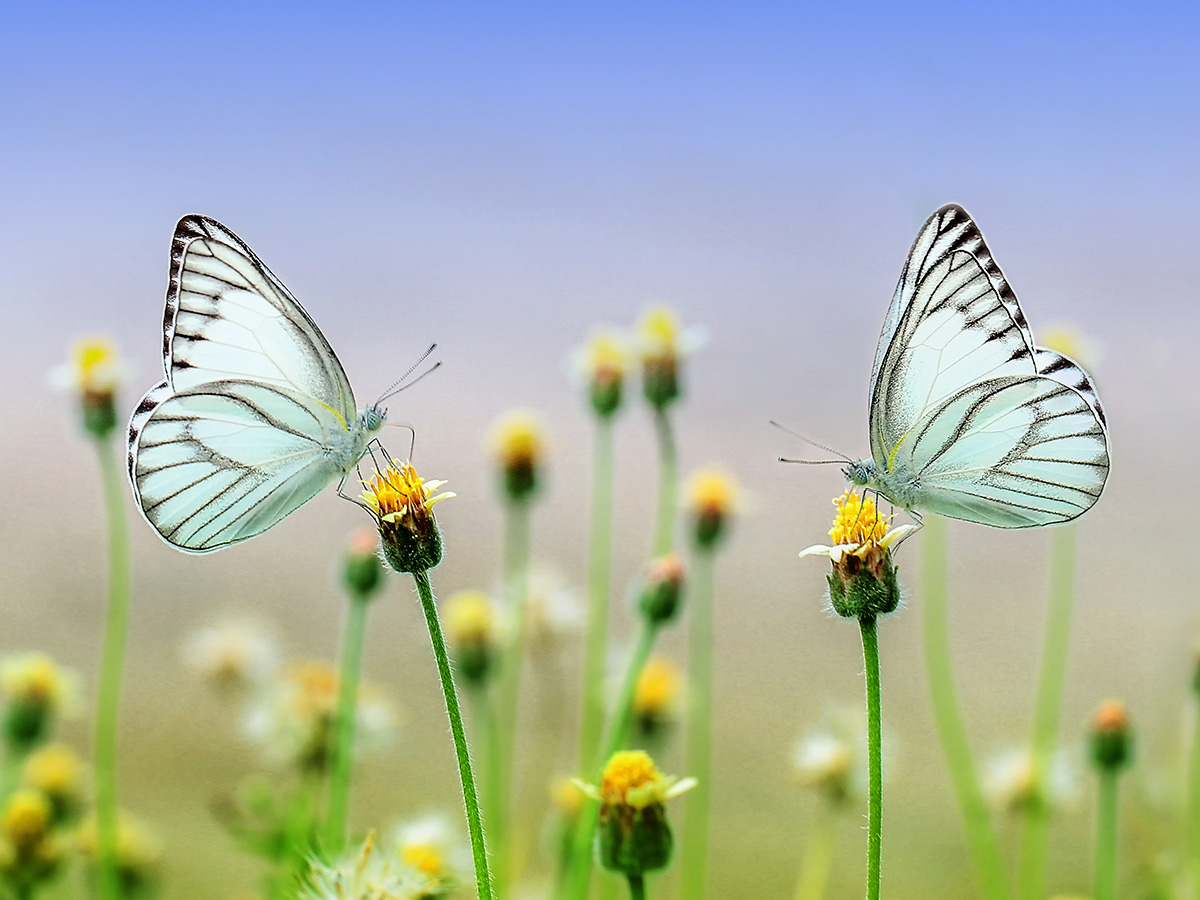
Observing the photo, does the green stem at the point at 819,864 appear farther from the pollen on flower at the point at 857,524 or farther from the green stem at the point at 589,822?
the pollen on flower at the point at 857,524

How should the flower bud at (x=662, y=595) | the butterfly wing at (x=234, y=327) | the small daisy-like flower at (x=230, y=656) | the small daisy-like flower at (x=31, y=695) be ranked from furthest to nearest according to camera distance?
1. the small daisy-like flower at (x=230, y=656)
2. the small daisy-like flower at (x=31, y=695)
3. the flower bud at (x=662, y=595)
4. the butterfly wing at (x=234, y=327)

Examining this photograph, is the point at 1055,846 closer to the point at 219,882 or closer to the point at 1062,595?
the point at 1062,595

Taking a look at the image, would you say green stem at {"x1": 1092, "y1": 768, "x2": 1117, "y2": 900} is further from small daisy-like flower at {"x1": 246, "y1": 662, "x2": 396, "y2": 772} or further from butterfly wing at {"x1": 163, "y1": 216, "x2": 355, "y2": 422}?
butterfly wing at {"x1": 163, "y1": 216, "x2": 355, "y2": 422}

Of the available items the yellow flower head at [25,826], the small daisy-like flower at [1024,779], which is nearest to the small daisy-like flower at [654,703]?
the small daisy-like flower at [1024,779]

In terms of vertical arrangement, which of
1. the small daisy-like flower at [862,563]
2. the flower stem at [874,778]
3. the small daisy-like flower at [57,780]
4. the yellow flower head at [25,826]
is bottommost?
the small daisy-like flower at [57,780]

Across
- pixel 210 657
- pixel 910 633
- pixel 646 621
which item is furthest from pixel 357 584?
pixel 910 633

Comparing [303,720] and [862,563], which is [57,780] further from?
[862,563]
